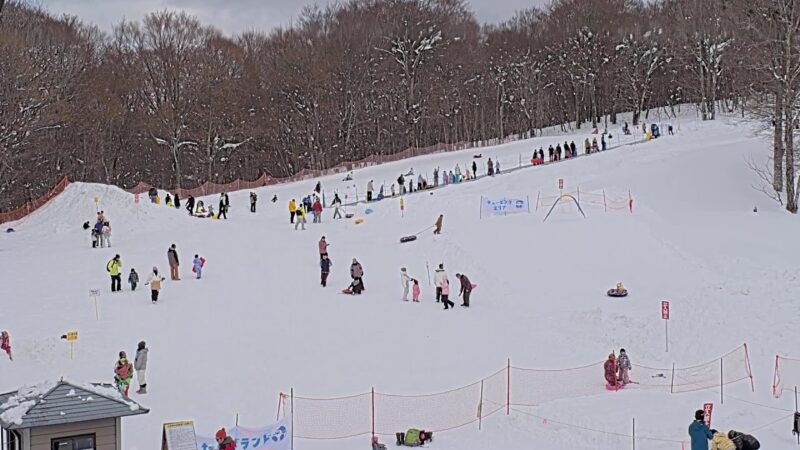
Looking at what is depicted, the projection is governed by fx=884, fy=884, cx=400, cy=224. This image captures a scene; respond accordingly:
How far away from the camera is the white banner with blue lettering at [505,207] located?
3731 cm

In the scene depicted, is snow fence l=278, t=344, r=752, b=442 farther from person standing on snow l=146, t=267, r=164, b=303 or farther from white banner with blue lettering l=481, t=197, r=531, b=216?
white banner with blue lettering l=481, t=197, r=531, b=216

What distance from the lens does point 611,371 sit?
1964cm

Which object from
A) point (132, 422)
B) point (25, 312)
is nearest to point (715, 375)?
point (132, 422)

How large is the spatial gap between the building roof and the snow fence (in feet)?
16.8

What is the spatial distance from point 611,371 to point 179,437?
10531mm

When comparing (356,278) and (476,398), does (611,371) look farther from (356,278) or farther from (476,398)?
(356,278)

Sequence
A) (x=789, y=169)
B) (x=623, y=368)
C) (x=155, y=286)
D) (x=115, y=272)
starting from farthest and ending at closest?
(x=789, y=169)
(x=115, y=272)
(x=155, y=286)
(x=623, y=368)

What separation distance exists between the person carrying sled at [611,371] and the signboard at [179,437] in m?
10.3

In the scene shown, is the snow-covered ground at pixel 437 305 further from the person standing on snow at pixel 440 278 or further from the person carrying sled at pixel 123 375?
the person standing on snow at pixel 440 278

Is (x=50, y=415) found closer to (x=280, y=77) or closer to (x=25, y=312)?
(x=25, y=312)

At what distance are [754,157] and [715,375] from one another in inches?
1112

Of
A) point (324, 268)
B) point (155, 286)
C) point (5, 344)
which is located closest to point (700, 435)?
point (5, 344)

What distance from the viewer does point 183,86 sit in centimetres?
7244

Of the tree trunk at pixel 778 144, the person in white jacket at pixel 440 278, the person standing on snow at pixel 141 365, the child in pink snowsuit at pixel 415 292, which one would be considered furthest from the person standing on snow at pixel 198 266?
the tree trunk at pixel 778 144
